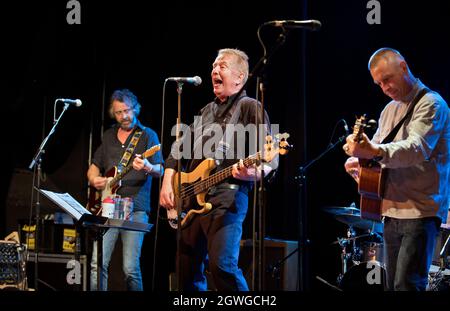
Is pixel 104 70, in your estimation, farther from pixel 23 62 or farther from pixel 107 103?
pixel 23 62

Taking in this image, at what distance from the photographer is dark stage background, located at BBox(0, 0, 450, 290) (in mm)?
6457

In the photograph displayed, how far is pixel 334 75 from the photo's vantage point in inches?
261

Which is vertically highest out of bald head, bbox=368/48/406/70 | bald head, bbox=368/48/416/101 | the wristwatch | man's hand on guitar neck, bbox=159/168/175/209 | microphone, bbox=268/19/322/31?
microphone, bbox=268/19/322/31

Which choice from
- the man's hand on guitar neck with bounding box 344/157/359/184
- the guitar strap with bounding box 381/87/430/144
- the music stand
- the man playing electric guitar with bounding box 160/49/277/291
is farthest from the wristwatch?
the music stand

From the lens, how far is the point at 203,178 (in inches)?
187

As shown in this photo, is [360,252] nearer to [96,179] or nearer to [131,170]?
[131,170]

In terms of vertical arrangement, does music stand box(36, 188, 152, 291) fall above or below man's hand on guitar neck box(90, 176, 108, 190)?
below

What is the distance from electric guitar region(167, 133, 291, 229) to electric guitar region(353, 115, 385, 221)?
0.56 m

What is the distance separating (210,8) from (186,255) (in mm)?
3681

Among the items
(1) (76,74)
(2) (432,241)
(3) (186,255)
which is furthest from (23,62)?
(2) (432,241)

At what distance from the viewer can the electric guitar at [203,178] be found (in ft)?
14.8

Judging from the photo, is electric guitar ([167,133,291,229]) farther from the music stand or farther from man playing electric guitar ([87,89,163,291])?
man playing electric guitar ([87,89,163,291])

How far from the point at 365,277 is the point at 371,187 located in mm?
1646

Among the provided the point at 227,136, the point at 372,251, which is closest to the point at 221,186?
the point at 227,136
